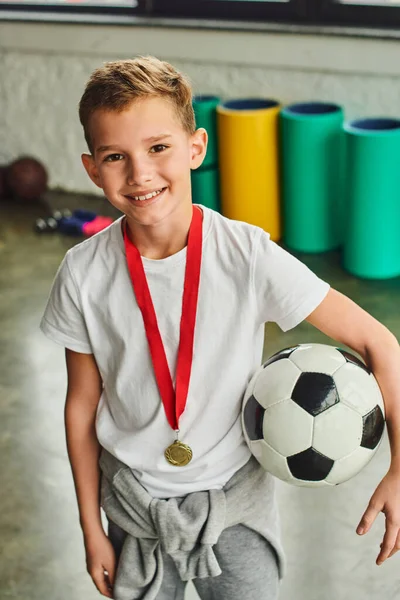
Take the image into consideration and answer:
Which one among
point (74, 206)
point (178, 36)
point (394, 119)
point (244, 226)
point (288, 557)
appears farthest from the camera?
point (74, 206)

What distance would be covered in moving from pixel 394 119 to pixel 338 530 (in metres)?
1.89

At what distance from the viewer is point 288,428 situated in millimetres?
1218

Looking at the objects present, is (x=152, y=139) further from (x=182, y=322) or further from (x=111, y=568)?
(x=111, y=568)

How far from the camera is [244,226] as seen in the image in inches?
47.3

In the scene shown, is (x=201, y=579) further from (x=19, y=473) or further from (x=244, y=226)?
(x=19, y=473)

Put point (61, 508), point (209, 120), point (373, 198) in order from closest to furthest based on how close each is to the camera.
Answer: point (61, 508), point (373, 198), point (209, 120)

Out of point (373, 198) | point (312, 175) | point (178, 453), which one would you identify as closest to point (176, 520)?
point (178, 453)

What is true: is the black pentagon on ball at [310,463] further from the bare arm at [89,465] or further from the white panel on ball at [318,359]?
the bare arm at [89,465]

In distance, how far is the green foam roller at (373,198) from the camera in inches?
122

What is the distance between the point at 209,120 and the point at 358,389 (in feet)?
8.93

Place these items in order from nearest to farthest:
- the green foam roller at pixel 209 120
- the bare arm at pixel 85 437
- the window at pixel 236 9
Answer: the bare arm at pixel 85 437
the window at pixel 236 9
the green foam roller at pixel 209 120

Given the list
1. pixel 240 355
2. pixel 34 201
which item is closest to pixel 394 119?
pixel 34 201

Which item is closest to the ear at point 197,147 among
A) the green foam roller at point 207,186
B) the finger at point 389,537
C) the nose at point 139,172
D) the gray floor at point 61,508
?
the nose at point 139,172

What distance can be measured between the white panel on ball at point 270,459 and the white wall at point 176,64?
2518 mm
